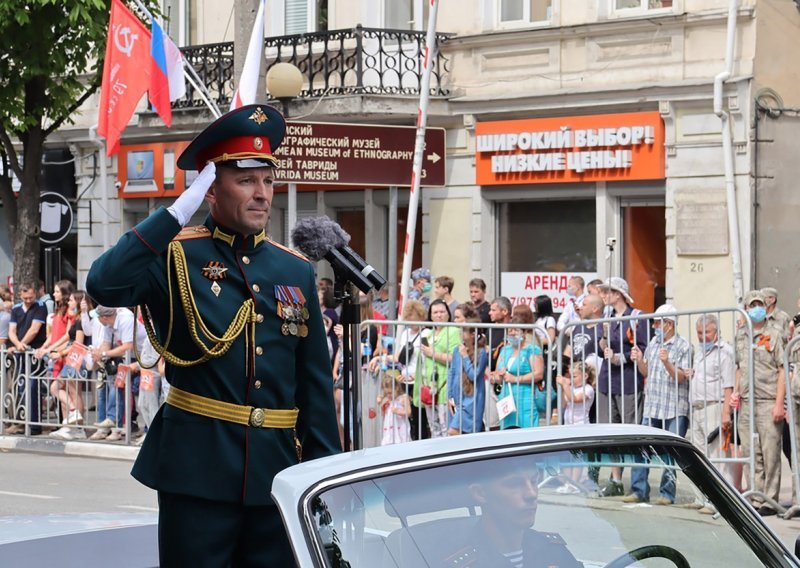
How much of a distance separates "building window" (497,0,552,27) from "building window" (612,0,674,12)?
107cm

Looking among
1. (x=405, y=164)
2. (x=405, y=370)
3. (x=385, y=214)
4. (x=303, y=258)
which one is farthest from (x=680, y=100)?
(x=303, y=258)

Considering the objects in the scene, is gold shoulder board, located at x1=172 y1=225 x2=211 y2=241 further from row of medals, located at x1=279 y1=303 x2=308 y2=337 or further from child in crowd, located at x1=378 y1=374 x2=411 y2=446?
child in crowd, located at x1=378 y1=374 x2=411 y2=446

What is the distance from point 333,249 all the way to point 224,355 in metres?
0.76

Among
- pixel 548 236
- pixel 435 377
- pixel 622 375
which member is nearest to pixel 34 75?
pixel 548 236

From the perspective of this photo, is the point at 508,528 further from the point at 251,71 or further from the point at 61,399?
the point at 61,399

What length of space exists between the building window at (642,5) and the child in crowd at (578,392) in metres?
9.88

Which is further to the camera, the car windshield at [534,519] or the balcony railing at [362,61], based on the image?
the balcony railing at [362,61]

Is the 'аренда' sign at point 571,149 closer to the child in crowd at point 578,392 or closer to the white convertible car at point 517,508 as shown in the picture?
the child in crowd at point 578,392

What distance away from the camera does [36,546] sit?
13.5ft

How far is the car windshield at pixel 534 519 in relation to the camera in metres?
3.30

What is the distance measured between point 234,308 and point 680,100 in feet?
49.9

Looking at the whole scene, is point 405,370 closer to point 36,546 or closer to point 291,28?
point 36,546

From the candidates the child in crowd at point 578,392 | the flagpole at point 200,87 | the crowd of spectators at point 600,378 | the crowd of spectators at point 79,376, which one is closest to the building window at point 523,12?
the flagpole at point 200,87

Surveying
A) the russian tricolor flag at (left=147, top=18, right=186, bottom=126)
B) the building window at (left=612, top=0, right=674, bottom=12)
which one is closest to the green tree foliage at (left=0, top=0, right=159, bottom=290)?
the russian tricolor flag at (left=147, top=18, right=186, bottom=126)
